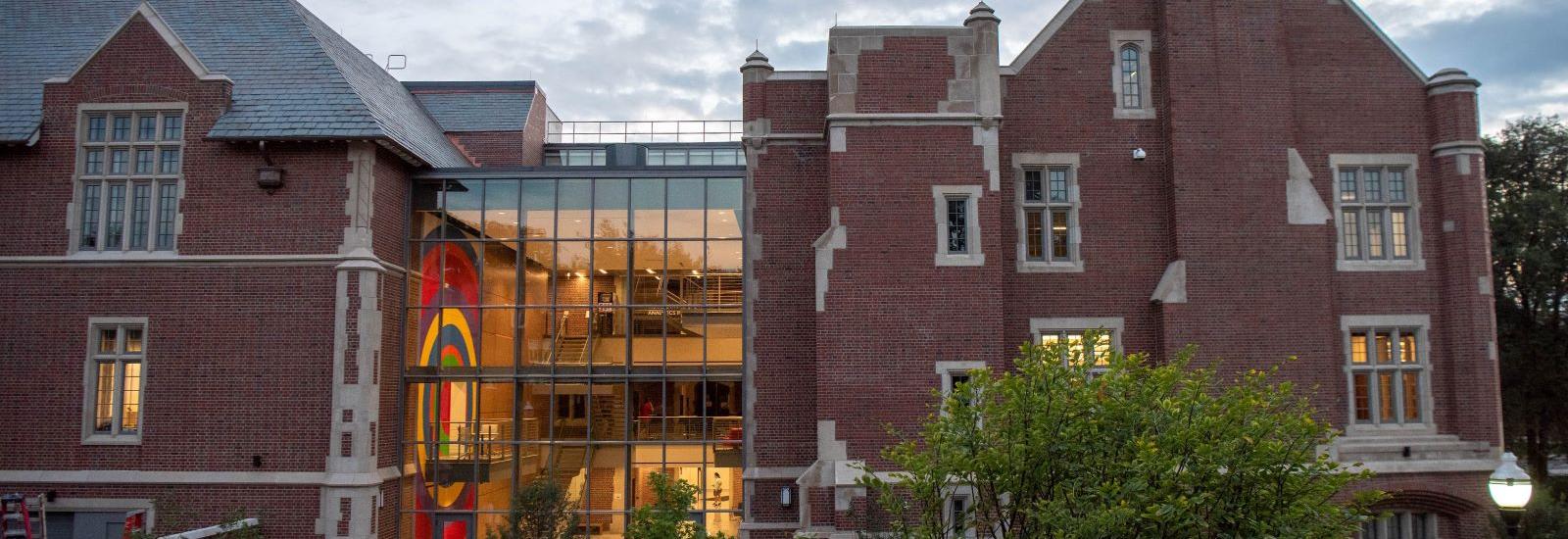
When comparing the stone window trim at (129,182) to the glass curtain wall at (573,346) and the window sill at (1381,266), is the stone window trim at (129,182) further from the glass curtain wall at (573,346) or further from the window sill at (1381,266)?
the window sill at (1381,266)

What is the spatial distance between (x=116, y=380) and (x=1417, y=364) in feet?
70.5

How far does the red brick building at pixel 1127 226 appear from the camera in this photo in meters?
15.9

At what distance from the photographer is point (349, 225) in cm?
1697

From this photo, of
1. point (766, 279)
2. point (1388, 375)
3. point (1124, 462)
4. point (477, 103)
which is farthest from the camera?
point (477, 103)

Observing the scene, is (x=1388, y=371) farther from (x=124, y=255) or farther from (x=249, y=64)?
(x=124, y=255)

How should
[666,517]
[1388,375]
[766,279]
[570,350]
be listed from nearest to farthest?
[666,517] → [1388,375] → [766,279] → [570,350]

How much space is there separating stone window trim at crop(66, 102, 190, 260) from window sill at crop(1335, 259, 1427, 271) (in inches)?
759

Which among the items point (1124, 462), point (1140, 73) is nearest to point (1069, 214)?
point (1140, 73)

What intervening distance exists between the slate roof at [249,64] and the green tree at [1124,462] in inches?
485

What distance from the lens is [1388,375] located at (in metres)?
17.2

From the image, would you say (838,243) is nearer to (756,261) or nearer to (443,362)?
(756,261)

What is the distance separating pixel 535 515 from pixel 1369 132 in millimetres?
14841

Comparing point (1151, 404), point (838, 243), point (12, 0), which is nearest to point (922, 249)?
point (838, 243)

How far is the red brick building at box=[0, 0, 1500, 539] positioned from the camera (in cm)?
1625
